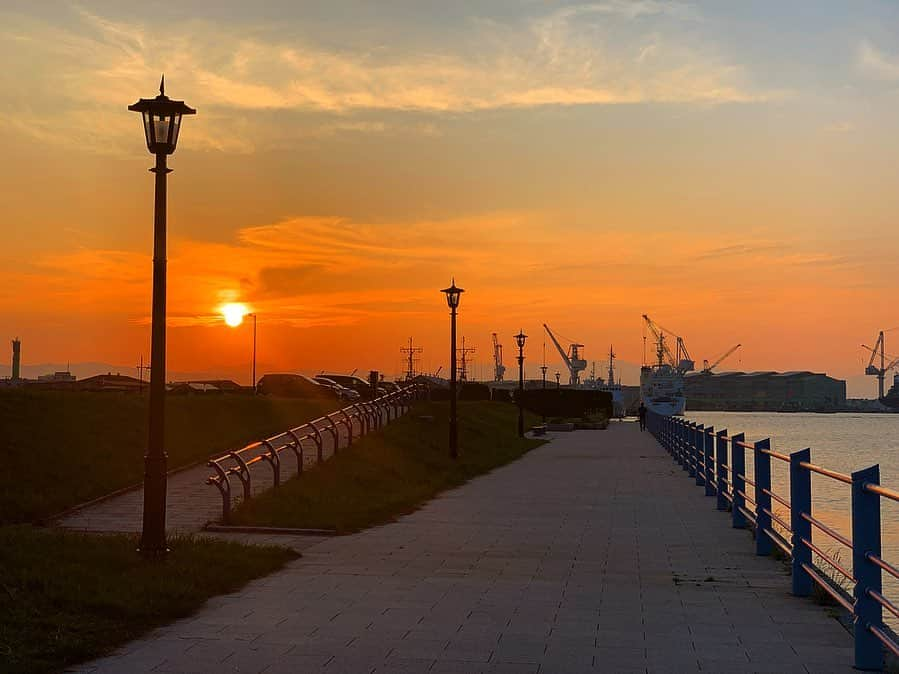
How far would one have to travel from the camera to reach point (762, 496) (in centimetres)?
1214

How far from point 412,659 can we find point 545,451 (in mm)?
31994

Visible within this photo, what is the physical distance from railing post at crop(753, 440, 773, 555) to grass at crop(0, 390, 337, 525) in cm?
928

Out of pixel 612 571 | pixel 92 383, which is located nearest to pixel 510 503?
pixel 612 571

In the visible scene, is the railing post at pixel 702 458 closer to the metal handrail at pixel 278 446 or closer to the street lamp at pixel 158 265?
the metal handrail at pixel 278 446

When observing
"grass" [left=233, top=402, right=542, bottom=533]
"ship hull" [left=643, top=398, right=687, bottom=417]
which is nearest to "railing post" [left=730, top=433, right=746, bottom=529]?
"grass" [left=233, top=402, right=542, bottom=533]

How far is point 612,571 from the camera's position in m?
11.1

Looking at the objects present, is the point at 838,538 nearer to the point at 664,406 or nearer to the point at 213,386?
the point at 213,386

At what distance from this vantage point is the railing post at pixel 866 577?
22.6ft

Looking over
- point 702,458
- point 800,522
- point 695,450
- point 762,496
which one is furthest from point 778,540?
point 695,450

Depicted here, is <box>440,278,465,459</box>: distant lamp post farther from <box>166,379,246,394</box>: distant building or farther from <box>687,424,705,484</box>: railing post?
<box>166,379,246,394</box>: distant building

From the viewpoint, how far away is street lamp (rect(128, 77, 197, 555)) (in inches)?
432

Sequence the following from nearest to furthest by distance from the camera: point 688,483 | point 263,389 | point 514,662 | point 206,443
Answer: point 514,662, point 688,483, point 206,443, point 263,389

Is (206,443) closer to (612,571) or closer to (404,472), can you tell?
(404,472)

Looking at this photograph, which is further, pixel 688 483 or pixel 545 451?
pixel 545 451
